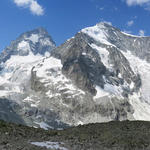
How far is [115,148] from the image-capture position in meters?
31.9

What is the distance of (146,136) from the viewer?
36250mm

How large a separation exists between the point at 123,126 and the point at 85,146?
11.0m

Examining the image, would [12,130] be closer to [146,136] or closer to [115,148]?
[115,148]

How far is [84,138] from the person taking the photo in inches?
1394

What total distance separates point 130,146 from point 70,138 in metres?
6.43

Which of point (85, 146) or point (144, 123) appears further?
point (144, 123)

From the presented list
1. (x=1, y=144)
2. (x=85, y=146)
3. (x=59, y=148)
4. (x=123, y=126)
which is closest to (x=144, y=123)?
(x=123, y=126)

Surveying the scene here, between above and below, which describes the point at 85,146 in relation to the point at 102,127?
below

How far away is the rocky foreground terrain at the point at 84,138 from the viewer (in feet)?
98.3

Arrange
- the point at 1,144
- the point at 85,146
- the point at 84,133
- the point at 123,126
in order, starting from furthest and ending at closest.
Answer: the point at 123,126, the point at 84,133, the point at 85,146, the point at 1,144

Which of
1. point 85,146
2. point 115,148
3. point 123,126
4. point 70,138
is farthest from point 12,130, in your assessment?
point 123,126

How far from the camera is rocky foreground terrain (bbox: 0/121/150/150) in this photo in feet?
98.3

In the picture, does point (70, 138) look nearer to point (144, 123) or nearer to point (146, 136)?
point (146, 136)

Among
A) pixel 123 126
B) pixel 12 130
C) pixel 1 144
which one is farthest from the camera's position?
pixel 123 126
